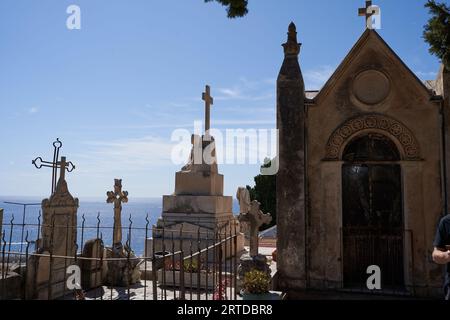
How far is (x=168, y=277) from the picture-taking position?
1091 centimetres

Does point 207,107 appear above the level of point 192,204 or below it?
above

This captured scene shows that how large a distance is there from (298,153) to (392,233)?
9.63 feet

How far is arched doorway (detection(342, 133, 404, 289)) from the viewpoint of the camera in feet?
29.7

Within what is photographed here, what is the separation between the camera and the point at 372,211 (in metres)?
9.29

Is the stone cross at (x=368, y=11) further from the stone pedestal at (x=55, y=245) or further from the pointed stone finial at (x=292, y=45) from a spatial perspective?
the stone pedestal at (x=55, y=245)

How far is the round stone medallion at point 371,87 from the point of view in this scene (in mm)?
9195

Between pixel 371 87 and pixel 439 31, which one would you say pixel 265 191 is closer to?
pixel 371 87

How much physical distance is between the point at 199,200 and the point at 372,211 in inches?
301

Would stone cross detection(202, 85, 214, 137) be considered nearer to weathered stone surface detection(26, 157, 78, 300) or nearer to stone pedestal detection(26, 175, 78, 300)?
weathered stone surface detection(26, 157, 78, 300)

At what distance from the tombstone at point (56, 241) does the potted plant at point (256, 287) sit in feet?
16.7

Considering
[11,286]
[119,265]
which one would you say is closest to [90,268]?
[119,265]

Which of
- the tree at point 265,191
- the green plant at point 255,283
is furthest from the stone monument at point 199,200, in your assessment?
the tree at point 265,191

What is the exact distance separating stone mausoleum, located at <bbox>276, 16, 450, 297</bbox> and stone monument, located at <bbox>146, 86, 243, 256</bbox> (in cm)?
580

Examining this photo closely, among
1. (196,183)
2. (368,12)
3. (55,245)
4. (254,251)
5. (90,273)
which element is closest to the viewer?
(254,251)
